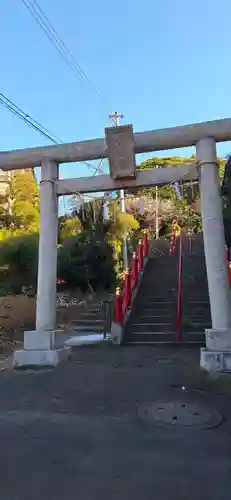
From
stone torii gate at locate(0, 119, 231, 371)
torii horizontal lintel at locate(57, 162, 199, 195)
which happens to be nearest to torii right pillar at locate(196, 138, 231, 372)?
stone torii gate at locate(0, 119, 231, 371)

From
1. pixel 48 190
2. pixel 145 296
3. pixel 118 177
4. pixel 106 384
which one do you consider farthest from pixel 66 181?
pixel 145 296

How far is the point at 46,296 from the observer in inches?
341

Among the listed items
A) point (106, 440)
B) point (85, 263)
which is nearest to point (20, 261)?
point (85, 263)

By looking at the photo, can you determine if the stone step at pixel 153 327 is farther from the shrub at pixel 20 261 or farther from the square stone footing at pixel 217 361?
the shrub at pixel 20 261

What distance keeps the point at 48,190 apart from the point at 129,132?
2.01 m

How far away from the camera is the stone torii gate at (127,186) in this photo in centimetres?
789

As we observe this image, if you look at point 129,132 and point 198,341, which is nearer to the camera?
point 129,132

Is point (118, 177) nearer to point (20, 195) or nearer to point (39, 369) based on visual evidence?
point (39, 369)

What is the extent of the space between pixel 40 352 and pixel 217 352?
3288 millimetres

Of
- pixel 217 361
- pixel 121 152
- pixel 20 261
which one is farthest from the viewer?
pixel 20 261

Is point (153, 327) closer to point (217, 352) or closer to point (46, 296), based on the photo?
point (46, 296)

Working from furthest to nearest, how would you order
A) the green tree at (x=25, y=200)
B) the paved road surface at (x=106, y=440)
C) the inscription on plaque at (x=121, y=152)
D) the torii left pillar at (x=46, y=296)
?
the green tree at (x=25, y=200) → the inscription on plaque at (x=121, y=152) → the torii left pillar at (x=46, y=296) → the paved road surface at (x=106, y=440)

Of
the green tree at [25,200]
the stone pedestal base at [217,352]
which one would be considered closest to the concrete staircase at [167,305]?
the stone pedestal base at [217,352]

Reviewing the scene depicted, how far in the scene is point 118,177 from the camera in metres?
8.63
